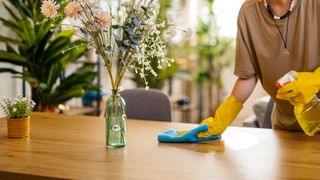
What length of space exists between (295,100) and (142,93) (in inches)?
41.5

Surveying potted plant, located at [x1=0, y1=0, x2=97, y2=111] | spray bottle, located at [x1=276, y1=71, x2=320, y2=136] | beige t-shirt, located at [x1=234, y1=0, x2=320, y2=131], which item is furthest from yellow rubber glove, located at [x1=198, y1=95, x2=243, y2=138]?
potted plant, located at [x1=0, y1=0, x2=97, y2=111]

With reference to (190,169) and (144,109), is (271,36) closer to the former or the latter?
(190,169)

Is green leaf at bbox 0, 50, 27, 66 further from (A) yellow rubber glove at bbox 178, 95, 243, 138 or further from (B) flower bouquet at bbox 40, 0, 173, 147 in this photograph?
(A) yellow rubber glove at bbox 178, 95, 243, 138

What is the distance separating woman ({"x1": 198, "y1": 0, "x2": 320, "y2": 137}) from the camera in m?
1.70

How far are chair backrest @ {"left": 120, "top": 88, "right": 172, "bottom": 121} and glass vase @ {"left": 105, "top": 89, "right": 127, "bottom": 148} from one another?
840mm

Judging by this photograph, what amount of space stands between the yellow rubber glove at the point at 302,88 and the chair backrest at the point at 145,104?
3.13 feet

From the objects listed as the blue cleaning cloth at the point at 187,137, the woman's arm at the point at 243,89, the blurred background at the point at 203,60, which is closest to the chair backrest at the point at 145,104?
the woman's arm at the point at 243,89

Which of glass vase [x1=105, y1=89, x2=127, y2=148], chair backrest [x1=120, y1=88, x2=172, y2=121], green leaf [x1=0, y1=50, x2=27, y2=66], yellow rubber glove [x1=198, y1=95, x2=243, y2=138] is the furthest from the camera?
green leaf [x1=0, y1=50, x2=27, y2=66]

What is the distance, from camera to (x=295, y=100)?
1577 millimetres

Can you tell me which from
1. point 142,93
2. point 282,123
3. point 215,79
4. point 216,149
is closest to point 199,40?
point 215,79

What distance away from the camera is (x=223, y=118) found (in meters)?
1.75

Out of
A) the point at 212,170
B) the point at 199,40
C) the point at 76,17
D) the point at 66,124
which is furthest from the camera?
the point at 199,40

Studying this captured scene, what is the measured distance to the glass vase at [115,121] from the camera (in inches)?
61.5

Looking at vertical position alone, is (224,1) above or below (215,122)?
above
